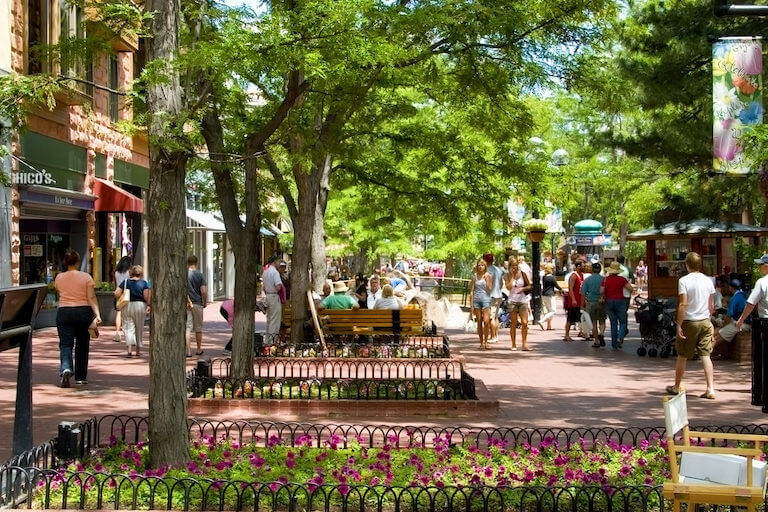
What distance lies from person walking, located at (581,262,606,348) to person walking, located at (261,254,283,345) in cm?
609

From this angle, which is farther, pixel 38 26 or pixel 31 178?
pixel 38 26

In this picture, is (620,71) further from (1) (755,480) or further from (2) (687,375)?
(1) (755,480)

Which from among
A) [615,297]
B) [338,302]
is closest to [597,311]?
[615,297]

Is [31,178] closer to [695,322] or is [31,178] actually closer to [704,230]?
[695,322]

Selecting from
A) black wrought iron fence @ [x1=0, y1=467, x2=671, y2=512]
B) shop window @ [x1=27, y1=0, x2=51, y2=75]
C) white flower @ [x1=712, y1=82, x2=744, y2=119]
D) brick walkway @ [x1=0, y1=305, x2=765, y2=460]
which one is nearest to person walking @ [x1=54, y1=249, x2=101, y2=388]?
brick walkway @ [x1=0, y1=305, x2=765, y2=460]

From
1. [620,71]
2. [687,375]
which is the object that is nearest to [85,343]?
[687,375]

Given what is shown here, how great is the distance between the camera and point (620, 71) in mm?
18828

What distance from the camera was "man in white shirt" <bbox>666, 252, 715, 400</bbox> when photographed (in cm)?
1217

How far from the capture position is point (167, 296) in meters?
7.20

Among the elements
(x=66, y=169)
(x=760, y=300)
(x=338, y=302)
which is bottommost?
(x=338, y=302)

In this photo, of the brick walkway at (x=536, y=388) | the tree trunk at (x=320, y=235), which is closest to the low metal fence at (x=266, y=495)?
the brick walkway at (x=536, y=388)

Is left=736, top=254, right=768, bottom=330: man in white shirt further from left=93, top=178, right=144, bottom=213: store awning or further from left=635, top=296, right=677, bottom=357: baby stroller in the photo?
left=93, top=178, right=144, bottom=213: store awning

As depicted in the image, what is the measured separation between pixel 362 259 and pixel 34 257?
79.5ft

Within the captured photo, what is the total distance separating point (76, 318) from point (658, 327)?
10.2 m
